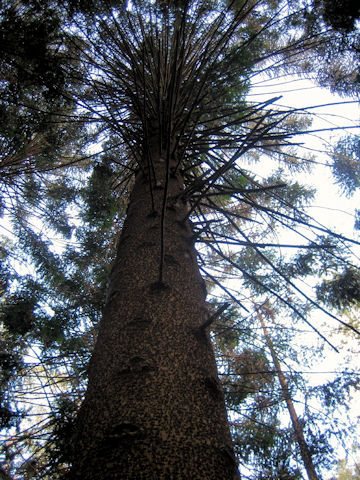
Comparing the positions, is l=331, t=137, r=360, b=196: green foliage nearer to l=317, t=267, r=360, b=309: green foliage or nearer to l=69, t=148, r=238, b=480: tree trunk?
l=317, t=267, r=360, b=309: green foliage

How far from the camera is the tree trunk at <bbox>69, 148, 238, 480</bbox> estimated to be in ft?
2.87

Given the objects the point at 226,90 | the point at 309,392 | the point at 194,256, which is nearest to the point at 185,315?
the point at 194,256

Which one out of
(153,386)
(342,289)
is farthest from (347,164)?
(153,386)

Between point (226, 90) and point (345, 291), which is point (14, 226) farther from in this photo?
point (345, 291)

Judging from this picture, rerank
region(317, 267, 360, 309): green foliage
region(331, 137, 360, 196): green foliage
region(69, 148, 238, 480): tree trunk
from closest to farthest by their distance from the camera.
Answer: region(69, 148, 238, 480): tree trunk → region(317, 267, 360, 309): green foliage → region(331, 137, 360, 196): green foliage

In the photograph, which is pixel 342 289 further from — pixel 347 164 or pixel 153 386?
pixel 153 386

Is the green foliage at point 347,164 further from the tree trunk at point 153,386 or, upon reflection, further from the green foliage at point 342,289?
the tree trunk at point 153,386

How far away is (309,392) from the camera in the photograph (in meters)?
4.29

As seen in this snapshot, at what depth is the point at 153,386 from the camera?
1.05 m

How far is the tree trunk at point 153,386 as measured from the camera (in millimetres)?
874

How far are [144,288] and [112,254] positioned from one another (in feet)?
12.4

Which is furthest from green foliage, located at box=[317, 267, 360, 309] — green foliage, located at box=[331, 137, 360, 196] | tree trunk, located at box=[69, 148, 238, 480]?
tree trunk, located at box=[69, 148, 238, 480]

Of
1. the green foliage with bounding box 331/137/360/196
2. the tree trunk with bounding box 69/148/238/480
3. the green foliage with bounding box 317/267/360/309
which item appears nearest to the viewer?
the tree trunk with bounding box 69/148/238/480

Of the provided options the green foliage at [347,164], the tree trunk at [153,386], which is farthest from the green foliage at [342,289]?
the tree trunk at [153,386]
